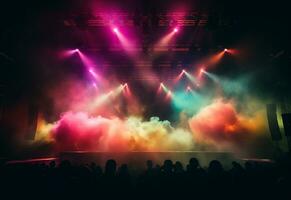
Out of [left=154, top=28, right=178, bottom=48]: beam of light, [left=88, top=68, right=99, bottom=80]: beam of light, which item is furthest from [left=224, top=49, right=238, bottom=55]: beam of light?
[left=88, top=68, right=99, bottom=80]: beam of light

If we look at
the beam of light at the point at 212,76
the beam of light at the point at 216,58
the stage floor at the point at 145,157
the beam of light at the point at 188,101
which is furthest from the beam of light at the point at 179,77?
the stage floor at the point at 145,157

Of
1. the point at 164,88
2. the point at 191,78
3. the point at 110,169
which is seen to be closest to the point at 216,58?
the point at 191,78

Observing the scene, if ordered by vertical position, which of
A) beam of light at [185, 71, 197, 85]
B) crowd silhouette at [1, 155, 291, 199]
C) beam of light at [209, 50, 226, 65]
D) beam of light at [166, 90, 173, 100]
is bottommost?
crowd silhouette at [1, 155, 291, 199]

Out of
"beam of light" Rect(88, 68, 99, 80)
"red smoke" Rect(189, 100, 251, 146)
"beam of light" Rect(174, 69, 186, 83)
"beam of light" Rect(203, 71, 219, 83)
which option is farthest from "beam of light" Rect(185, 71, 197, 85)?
"beam of light" Rect(88, 68, 99, 80)

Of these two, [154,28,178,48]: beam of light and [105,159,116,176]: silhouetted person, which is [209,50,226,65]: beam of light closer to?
[154,28,178,48]: beam of light

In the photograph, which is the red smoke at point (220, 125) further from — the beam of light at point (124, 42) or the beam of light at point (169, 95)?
the beam of light at point (124, 42)

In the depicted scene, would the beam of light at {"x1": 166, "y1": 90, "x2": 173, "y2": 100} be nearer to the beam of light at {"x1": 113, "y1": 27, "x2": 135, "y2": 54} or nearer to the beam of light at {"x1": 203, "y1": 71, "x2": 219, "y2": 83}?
the beam of light at {"x1": 203, "y1": 71, "x2": 219, "y2": 83}

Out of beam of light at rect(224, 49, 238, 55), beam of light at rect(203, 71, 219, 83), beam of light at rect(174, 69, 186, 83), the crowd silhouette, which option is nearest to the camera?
the crowd silhouette

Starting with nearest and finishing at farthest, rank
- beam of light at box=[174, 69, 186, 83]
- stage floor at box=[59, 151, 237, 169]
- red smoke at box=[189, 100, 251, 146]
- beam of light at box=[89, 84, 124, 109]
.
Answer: stage floor at box=[59, 151, 237, 169] < red smoke at box=[189, 100, 251, 146] < beam of light at box=[174, 69, 186, 83] < beam of light at box=[89, 84, 124, 109]

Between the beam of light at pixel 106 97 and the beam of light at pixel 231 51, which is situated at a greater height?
the beam of light at pixel 231 51

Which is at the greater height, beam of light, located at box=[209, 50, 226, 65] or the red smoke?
beam of light, located at box=[209, 50, 226, 65]

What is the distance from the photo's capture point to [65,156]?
1235 centimetres

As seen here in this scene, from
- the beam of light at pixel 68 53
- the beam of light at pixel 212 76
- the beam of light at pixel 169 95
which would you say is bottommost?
the beam of light at pixel 169 95

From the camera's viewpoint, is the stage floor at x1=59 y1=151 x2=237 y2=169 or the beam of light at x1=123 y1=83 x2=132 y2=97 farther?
the beam of light at x1=123 y1=83 x2=132 y2=97
